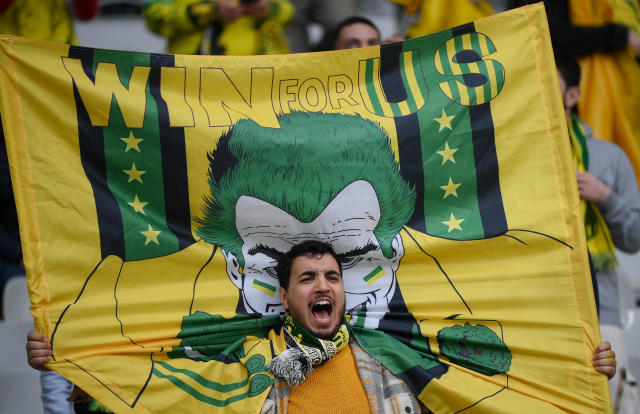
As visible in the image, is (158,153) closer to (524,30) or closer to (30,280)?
(30,280)

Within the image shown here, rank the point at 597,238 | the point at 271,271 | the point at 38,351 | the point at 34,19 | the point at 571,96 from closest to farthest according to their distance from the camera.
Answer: the point at 38,351, the point at 271,271, the point at 597,238, the point at 571,96, the point at 34,19

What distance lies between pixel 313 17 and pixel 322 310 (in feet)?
10.9

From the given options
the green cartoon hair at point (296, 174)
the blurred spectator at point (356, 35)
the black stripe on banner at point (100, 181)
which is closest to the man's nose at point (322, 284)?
the green cartoon hair at point (296, 174)

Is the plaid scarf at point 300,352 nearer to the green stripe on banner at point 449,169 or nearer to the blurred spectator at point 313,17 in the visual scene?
the green stripe on banner at point 449,169

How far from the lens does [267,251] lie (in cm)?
404

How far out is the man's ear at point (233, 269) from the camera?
395cm

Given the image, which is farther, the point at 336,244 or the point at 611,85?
the point at 611,85

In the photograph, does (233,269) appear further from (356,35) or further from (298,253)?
(356,35)

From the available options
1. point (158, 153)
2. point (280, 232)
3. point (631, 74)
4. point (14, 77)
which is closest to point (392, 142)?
point (280, 232)

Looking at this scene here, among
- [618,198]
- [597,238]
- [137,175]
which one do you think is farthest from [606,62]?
[137,175]

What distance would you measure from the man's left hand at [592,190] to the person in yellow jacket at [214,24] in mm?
2240

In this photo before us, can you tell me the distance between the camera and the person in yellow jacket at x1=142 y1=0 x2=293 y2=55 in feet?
18.0

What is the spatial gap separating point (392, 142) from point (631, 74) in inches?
88.9

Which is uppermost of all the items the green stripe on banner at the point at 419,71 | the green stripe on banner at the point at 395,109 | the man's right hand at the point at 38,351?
the green stripe on banner at the point at 419,71
